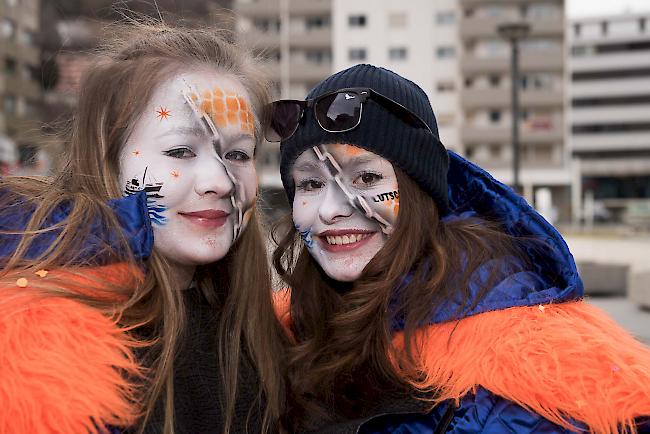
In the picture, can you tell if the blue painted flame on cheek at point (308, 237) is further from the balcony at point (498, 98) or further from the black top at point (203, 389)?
the balcony at point (498, 98)

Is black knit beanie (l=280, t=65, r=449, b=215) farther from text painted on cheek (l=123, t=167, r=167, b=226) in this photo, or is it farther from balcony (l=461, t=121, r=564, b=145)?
balcony (l=461, t=121, r=564, b=145)

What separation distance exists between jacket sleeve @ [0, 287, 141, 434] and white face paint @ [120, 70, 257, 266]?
0.39 metres

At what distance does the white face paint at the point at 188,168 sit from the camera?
2006mm

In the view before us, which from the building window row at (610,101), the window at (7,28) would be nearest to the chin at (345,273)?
the window at (7,28)

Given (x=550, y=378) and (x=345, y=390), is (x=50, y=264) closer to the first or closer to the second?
(x=345, y=390)

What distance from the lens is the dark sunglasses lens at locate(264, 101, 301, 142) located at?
2311 mm

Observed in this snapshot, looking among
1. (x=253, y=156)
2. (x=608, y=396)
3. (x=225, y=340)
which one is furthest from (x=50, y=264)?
(x=608, y=396)

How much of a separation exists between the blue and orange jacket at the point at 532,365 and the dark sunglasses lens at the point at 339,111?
66 centimetres

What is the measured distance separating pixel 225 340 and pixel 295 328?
0.43 metres

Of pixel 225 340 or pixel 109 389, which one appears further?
pixel 225 340

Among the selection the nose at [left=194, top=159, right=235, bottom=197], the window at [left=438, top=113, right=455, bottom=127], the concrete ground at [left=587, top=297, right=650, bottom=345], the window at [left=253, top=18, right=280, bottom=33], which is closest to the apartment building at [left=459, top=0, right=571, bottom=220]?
the window at [left=438, top=113, right=455, bottom=127]

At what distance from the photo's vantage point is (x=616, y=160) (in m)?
60.7

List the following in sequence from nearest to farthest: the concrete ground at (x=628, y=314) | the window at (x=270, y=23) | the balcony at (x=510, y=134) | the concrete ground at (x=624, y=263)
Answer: the concrete ground at (x=628, y=314) → the concrete ground at (x=624, y=263) → the balcony at (x=510, y=134) → the window at (x=270, y=23)

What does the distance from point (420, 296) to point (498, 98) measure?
44.7 m
